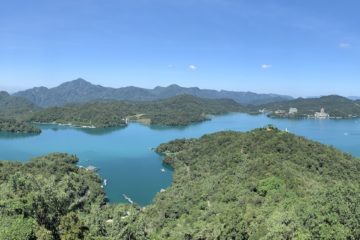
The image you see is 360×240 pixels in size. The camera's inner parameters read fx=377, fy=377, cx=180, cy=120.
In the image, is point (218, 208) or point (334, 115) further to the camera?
point (334, 115)

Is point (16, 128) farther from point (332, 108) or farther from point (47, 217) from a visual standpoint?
point (332, 108)

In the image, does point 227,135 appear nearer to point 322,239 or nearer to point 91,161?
point 91,161

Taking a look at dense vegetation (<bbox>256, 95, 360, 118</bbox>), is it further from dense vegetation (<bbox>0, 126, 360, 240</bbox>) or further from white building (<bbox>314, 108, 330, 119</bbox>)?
dense vegetation (<bbox>0, 126, 360, 240</bbox>)

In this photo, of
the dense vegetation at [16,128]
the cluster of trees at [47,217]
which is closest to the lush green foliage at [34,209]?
the cluster of trees at [47,217]

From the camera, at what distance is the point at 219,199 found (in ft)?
116

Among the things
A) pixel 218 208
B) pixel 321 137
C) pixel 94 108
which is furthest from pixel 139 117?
pixel 218 208

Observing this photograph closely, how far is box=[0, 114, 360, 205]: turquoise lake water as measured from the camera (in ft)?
187

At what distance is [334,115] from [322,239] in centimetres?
16549

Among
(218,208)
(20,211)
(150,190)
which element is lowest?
(150,190)

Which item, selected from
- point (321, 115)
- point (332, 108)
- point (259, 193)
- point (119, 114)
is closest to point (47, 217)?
point (259, 193)

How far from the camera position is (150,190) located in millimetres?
53406

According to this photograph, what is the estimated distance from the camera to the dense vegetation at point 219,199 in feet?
70.4

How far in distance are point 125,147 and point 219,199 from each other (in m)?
57.3

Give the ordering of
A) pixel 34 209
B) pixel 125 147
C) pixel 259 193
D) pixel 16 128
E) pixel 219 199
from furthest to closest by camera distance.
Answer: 1. pixel 16 128
2. pixel 125 147
3. pixel 219 199
4. pixel 259 193
5. pixel 34 209
